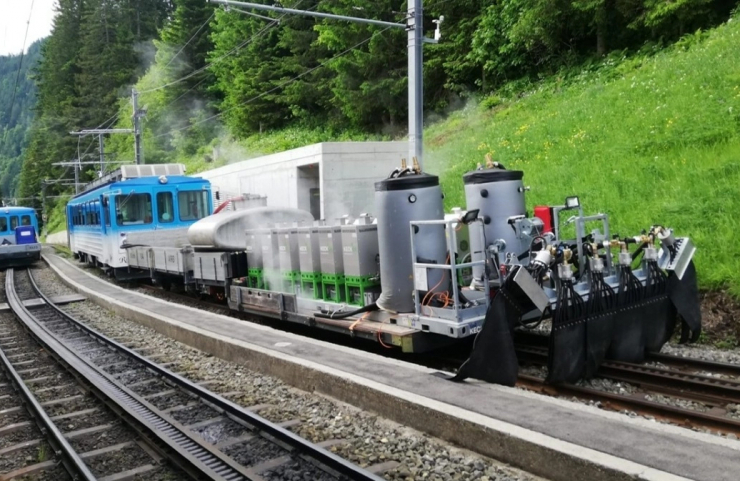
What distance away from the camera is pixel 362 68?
2961 cm

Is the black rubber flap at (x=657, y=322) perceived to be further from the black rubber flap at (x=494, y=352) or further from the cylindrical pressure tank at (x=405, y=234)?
the cylindrical pressure tank at (x=405, y=234)

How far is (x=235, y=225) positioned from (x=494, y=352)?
7142 mm

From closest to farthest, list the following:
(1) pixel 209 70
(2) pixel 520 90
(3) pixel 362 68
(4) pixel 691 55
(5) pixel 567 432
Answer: (5) pixel 567 432
(4) pixel 691 55
(2) pixel 520 90
(3) pixel 362 68
(1) pixel 209 70

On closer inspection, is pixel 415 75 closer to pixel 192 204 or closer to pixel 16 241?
pixel 192 204

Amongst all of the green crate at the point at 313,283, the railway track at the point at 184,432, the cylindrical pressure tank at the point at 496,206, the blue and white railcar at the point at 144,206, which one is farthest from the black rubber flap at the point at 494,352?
the blue and white railcar at the point at 144,206

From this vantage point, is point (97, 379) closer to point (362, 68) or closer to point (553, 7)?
point (553, 7)

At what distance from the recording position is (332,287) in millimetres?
9047

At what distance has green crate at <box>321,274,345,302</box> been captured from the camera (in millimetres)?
8719

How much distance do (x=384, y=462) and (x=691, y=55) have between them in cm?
1674

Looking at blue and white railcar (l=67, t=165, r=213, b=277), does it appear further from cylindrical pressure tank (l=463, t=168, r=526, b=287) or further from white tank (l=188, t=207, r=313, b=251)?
cylindrical pressure tank (l=463, t=168, r=526, b=287)

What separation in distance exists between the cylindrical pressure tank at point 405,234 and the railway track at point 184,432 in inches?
83.5

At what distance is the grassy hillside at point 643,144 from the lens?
390 inches

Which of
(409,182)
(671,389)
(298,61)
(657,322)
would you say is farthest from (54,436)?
(298,61)

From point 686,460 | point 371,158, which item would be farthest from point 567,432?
point 371,158
